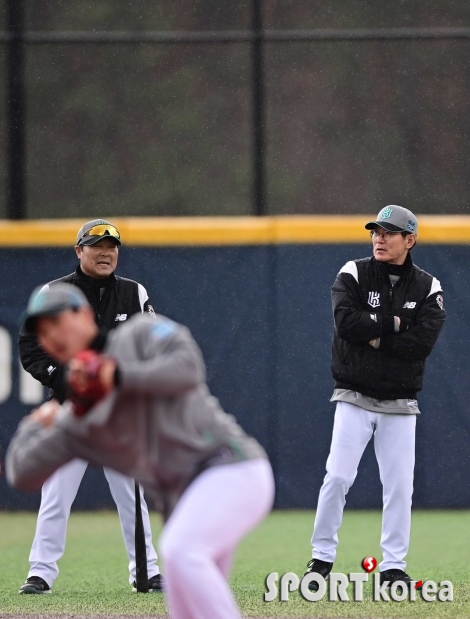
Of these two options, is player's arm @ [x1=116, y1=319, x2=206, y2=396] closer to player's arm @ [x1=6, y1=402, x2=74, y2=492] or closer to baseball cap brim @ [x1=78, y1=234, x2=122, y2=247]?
player's arm @ [x1=6, y1=402, x2=74, y2=492]

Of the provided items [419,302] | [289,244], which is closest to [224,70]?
[289,244]

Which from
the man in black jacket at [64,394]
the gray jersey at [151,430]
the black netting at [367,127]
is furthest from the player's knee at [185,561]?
the black netting at [367,127]

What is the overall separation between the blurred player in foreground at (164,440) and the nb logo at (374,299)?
290 centimetres

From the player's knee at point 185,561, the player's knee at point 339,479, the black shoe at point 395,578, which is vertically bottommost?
the black shoe at point 395,578

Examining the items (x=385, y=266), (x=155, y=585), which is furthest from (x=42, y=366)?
(x=385, y=266)

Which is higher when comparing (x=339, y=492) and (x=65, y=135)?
(x=65, y=135)

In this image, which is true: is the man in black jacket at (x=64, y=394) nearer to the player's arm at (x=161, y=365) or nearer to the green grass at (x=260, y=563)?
the green grass at (x=260, y=563)

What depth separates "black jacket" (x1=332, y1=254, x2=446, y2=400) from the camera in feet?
22.1

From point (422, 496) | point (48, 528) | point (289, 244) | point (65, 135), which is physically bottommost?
point (422, 496)

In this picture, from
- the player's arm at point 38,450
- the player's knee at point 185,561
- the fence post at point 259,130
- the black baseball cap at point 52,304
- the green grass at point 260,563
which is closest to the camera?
the player's knee at point 185,561

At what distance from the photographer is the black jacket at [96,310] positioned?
22.1 ft

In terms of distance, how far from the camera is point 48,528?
6641mm

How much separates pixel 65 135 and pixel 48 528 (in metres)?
8.00

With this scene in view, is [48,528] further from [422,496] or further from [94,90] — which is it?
[94,90]
